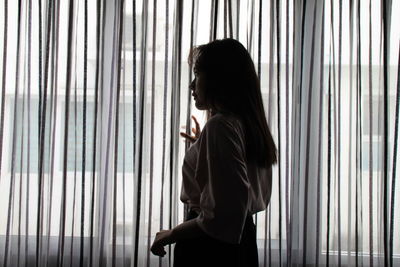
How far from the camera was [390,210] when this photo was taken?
170 centimetres

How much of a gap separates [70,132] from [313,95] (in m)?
1.04

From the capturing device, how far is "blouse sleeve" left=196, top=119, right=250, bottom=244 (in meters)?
0.86

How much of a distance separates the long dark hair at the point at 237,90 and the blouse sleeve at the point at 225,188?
78 mm

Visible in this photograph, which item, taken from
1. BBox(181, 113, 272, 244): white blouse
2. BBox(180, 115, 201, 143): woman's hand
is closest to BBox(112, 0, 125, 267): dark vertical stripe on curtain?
BBox(180, 115, 201, 143): woman's hand

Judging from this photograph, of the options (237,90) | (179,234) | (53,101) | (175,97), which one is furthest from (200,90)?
(53,101)

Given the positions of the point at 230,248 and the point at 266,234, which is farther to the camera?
the point at 266,234

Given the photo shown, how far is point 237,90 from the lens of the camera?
0.98 m

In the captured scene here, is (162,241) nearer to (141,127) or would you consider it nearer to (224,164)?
(224,164)

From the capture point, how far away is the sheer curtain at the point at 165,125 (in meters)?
1.70

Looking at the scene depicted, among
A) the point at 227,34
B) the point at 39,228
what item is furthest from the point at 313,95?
the point at 39,228

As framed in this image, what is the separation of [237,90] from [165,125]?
0.77m

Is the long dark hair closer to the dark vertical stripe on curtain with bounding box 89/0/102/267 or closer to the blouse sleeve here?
the blouse sleeve

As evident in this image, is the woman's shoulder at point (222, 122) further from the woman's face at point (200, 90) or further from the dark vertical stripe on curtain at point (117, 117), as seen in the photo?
the dark vertical stripe on curtain at point (117, 117)

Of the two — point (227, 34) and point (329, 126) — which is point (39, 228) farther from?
point (329, 126)
